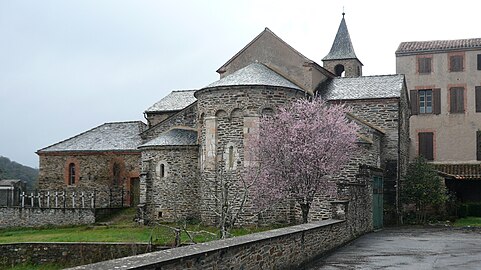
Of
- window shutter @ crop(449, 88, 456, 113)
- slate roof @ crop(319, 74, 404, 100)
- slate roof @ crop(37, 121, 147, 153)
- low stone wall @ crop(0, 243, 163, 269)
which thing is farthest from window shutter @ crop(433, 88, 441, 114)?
low stone wall @ crop(0, 243, 163, 269)

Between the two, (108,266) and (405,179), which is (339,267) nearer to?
→ (108,266)

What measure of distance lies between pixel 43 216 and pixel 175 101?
42.4ft

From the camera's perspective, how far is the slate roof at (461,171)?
43375 millimetres

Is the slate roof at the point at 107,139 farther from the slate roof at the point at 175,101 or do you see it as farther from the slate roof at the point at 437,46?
the slate roof at the point at 437,46

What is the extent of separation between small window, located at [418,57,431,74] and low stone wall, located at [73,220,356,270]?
113 ft

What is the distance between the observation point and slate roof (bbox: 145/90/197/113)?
44062 mm

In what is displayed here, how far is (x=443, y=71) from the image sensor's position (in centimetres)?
5000

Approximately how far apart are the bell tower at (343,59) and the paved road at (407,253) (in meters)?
24.9

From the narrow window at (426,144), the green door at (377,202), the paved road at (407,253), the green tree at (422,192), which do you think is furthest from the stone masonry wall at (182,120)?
the narrow window at (426,144)

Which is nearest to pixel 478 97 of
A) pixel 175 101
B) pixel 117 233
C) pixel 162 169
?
pixel 175 101

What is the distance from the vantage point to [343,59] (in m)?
48.7

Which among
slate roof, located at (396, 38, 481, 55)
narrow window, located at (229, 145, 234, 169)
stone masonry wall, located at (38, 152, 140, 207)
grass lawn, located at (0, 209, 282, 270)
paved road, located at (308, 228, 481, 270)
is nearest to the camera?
paved road, located at (308, 228, 481, 270)

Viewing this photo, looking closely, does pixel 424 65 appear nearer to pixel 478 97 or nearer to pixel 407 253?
pixel 478 97

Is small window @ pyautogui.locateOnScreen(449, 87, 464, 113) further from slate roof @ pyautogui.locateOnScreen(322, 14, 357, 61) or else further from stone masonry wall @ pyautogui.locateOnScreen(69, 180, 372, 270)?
stone masonry wall @ pyautogui.locateOnScreen(69, 180, 372, 270)
